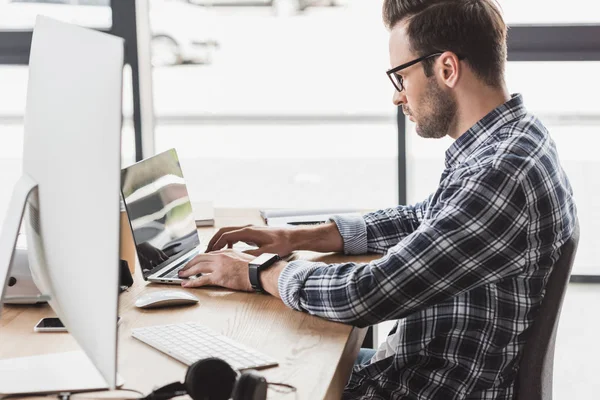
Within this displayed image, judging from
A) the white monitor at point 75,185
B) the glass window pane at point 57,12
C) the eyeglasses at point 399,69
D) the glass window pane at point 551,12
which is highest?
the glass window pane at point 57,12

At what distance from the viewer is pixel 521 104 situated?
1.63 m

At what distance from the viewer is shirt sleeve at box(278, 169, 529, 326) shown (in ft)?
4.61

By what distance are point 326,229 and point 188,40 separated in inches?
93.4

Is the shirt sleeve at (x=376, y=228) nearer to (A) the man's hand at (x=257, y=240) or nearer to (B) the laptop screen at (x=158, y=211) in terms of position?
(A) the man's hand at (x=257, y=240)

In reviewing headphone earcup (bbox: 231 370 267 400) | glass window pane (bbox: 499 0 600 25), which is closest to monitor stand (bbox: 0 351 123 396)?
headphone earcup (bbox: 231 370 267 400)

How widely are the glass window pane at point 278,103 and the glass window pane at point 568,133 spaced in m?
0.15

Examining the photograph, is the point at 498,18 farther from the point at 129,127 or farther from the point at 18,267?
the point at 129,127

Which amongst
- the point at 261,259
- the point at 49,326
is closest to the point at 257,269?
the point at 261,259

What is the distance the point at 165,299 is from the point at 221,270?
0.17 metres

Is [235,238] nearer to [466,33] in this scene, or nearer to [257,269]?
[257,269]

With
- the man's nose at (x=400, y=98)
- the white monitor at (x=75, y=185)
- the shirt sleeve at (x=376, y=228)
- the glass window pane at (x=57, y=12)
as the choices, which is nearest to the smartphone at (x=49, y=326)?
the white monitor at (x=75, y=185)

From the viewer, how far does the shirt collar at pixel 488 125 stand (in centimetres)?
161

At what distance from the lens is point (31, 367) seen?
4.27 ft

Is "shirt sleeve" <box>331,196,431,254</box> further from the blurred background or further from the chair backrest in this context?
the blurred background
